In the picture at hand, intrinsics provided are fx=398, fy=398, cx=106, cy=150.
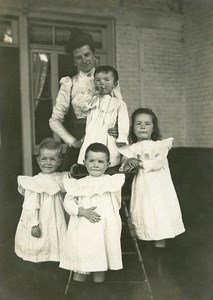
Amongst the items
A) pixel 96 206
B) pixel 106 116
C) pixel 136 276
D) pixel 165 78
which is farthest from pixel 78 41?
pixel 165 78

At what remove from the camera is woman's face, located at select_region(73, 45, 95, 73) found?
2568 mm

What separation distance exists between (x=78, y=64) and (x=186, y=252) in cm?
145

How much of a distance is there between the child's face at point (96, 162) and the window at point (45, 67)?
3144mm

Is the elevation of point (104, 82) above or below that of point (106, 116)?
above

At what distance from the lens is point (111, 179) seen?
2.08 m

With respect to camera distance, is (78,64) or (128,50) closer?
(78,64)

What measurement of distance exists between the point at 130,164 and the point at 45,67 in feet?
10.4

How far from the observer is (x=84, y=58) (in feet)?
8.52

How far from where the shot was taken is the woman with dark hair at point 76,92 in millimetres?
2579

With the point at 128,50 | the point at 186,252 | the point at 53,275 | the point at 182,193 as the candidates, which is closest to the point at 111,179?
the point at 53,275

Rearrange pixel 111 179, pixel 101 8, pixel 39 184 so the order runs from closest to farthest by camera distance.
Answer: pixel 111 179 < pixel 39 184 < pixel 101 8

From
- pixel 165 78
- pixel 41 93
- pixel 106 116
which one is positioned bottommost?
pixel 106 116

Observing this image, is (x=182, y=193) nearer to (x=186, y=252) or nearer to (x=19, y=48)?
(x=186, y=252)

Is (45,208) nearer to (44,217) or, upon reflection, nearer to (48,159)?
(44,217)
